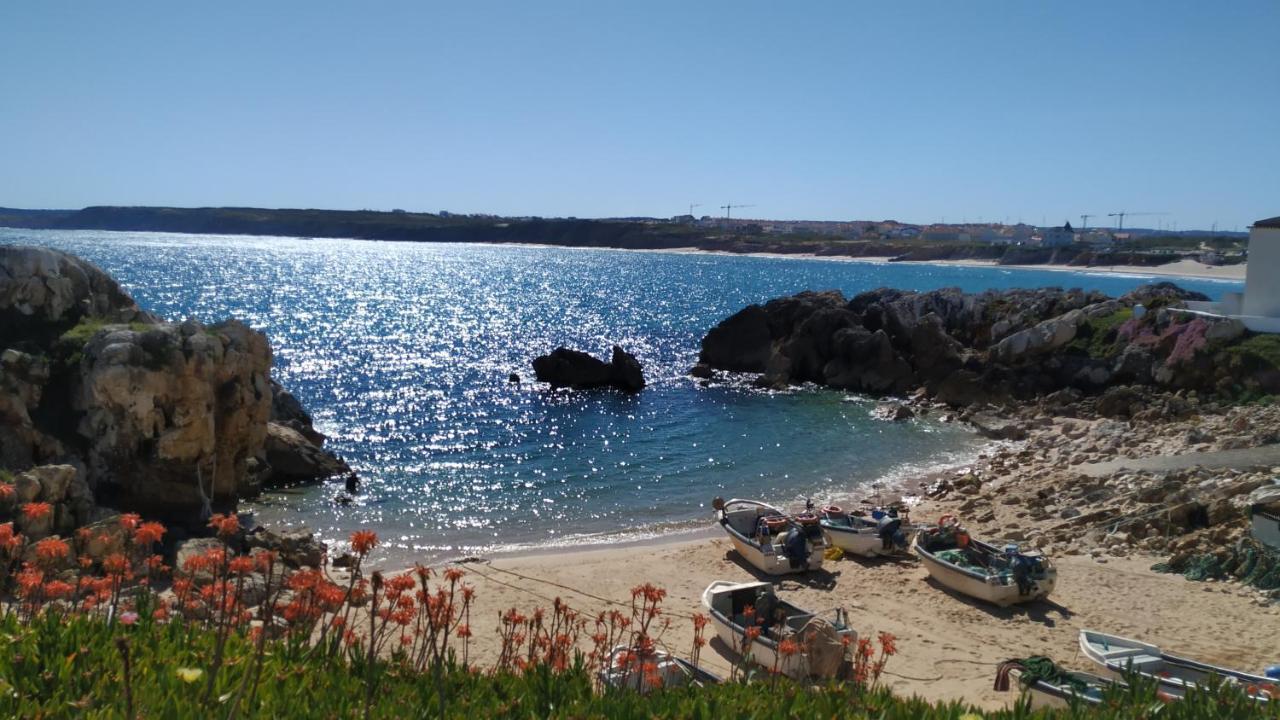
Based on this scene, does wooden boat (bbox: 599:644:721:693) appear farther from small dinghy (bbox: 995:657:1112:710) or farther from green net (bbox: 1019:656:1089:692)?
green net (bbox: 1019:656:1089:692)

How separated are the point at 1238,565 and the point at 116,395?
21.3 m

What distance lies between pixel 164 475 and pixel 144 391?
183cm

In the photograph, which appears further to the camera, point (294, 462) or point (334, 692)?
point (294, 462)

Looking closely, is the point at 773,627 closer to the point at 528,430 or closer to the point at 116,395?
the point at 116,395

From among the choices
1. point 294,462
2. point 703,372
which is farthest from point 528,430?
point 703,372

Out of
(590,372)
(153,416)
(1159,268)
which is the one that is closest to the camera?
(153,416)

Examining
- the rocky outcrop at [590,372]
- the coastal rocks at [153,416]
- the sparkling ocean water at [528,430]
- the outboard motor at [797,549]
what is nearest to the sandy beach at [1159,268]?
the sparkling ocean water at [528,430]

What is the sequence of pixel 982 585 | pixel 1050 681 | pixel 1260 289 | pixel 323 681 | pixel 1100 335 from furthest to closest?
→ pixel 1100 335 → pixel 1260 289 → pixel 982 585 → pixel 1050 681 → pixel 323 681

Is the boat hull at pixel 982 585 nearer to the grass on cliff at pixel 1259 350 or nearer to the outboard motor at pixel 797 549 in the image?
the outboard motor at pixel 797 549

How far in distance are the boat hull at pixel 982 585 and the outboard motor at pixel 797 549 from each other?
7.44ft

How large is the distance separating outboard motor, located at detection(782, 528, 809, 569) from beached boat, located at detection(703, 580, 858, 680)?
7.11 feet

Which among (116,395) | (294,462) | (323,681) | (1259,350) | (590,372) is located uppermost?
(323,681)

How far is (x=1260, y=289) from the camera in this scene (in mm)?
33719

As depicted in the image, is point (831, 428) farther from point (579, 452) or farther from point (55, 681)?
point (55, 681)
